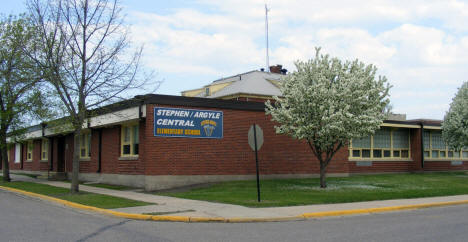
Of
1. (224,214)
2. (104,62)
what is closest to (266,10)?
(104,62)

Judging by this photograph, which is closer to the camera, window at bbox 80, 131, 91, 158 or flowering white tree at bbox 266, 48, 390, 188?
flowering white tree at bbox 266, 48, 390, 188

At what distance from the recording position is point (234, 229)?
11680 mm

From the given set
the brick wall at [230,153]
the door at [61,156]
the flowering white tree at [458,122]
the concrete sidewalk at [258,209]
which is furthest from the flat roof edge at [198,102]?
the door at [61,156]

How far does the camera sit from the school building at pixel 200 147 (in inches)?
891

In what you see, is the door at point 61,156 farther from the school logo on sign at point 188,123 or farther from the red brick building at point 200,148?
the school logo on sign at point 188,123

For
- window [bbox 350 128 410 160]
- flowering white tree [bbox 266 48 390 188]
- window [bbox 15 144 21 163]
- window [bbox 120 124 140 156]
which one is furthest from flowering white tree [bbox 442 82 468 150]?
window [bbox 15 144 21 163]

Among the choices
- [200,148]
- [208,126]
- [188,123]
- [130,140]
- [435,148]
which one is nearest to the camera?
[188,123]

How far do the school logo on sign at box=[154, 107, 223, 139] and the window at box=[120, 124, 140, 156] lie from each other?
2.75 m

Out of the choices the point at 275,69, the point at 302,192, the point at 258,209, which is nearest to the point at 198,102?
the point at 302,192

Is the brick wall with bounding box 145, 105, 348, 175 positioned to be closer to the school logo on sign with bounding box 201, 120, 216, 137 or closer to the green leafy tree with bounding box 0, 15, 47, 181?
the school logo on sign with bounding box 201, 120, 216, 137

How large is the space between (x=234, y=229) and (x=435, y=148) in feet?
95.0

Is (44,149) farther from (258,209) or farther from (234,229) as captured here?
(234,229)

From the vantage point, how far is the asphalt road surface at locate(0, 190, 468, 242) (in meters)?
10.2

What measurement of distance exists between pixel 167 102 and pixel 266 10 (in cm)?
2437
